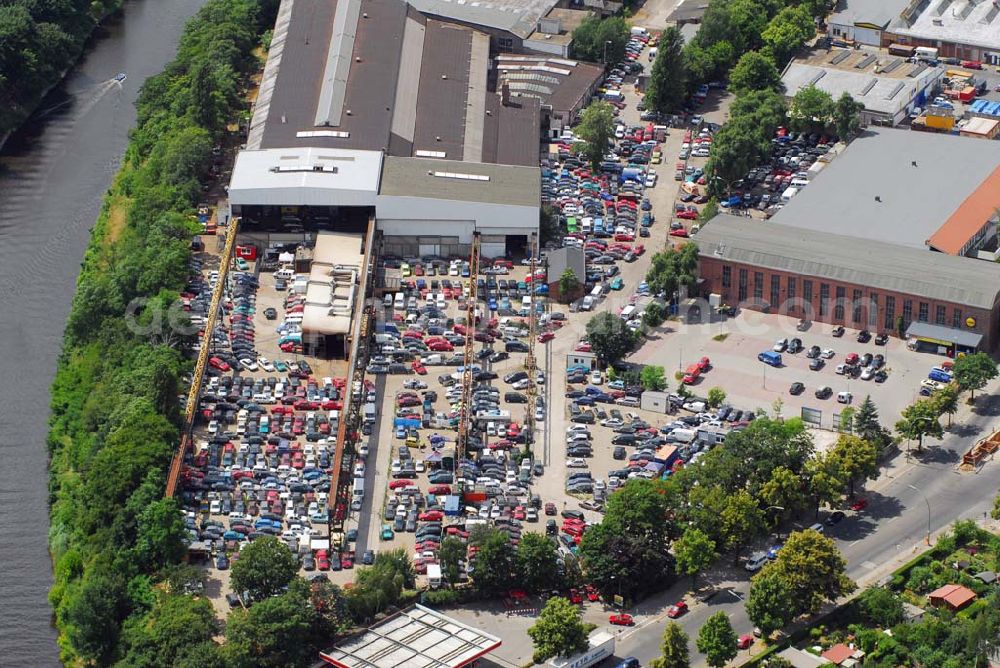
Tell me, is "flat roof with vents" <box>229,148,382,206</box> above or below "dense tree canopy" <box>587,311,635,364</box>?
above

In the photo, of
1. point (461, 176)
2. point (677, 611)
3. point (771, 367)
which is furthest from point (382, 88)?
point (677, 611)

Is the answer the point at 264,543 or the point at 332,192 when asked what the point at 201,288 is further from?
the point at 264,543

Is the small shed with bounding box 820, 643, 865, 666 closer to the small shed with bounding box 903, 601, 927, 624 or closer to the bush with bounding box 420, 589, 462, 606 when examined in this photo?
the small shed with bounding box 903, 601, 927, 624

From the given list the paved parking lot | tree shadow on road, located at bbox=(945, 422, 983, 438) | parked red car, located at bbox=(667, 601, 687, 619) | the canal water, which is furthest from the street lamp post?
the canal water

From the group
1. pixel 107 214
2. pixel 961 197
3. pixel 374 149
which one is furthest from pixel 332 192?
pixel 961 197

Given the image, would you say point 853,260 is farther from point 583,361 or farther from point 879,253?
point 583,361

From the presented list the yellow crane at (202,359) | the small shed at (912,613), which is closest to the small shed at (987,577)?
the small shed at (912,613)

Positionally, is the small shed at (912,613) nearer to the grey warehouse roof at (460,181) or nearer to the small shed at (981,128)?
the grey warehouse roof at (460,181)

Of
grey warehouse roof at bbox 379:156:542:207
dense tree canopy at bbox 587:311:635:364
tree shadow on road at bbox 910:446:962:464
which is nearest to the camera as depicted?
tree shadow on road at bbox 910:446:962:464
